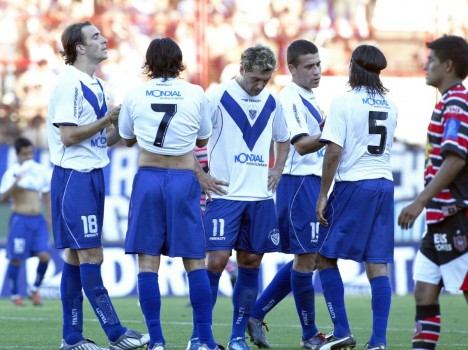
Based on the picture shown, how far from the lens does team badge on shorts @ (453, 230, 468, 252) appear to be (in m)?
6.15

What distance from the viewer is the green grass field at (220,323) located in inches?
359

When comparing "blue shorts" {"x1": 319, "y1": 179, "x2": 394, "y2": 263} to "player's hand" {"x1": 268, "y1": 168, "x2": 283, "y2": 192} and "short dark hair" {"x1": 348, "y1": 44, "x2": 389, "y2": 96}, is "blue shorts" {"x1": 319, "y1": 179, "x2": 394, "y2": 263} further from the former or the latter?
"short dark hair" {"x1": 348, "y1": 44, "x2": 389, "y2": 96}

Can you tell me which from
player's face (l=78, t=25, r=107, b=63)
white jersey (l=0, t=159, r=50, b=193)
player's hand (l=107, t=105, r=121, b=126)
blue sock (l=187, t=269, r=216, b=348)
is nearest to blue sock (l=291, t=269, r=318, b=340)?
blue sock (l=187, t=269, r=216, b=348)

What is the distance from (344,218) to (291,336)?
2209 millimetres

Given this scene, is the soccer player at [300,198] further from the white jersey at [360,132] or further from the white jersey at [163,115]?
the white jersey at [163,115]

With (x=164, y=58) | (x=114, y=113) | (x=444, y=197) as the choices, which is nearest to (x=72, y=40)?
(x=114, y=113)

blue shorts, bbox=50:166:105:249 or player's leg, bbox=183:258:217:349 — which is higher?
blue shorts, bbox=50:166:105:249

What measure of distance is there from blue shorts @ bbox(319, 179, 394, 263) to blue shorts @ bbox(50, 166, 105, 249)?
1.68 meters

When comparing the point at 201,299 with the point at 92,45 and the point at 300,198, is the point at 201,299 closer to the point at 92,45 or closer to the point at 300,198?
the point at 300,198

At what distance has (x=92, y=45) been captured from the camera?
8125 millimetres

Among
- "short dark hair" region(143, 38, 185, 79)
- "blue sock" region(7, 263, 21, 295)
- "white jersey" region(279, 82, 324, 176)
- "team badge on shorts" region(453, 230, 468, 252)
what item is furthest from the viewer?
"blue sock" region(7, 263, 21, 295)

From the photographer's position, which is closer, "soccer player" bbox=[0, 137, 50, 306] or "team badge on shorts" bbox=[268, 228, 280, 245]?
"team badge on shorts" bbox=[268, 228, 280, 245]

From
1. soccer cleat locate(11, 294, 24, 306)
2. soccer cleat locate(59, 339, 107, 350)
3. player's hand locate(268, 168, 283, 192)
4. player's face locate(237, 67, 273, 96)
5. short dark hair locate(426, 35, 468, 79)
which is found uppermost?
short dark hair locate(426, 35, 468, 79)

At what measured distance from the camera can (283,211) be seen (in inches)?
354
